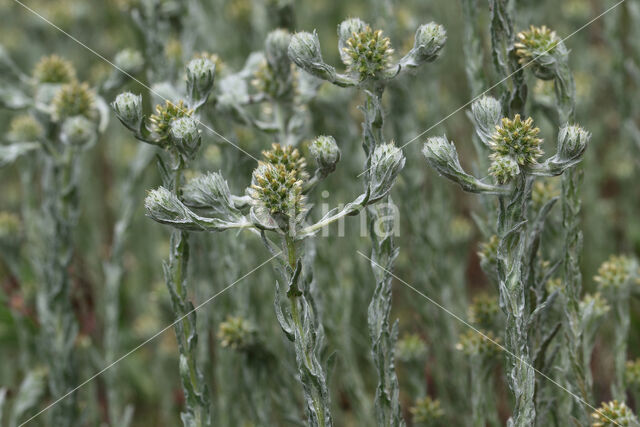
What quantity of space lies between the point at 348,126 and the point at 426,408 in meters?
1.03

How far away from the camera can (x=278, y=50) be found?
5.47 ft

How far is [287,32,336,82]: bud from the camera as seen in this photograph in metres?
1.34

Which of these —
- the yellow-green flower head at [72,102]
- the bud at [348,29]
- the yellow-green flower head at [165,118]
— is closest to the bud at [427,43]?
the bud at [348,29]

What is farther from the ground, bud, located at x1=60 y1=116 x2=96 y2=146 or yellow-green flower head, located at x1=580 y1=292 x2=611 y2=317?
bud, located at x1=60 y1=116 x2=96 y2=146

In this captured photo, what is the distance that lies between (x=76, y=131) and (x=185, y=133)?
2.19 feet

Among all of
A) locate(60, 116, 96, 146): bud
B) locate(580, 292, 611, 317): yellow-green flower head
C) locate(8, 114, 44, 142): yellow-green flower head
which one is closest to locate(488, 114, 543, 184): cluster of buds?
locate(580, 292, 611, 317): yellow-green flower head

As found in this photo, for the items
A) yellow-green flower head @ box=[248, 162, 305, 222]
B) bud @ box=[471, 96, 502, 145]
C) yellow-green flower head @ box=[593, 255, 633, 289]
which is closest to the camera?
yellow-green flower head @ box=[248, 162, 305, 222]

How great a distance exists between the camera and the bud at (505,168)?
1.26 metres

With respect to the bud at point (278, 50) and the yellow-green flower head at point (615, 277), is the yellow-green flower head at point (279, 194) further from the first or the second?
the yellow-green flower head at point (615, 277)

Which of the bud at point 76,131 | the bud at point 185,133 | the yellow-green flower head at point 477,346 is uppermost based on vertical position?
the bud at point 76,131

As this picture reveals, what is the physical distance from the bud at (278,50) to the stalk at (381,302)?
1.22 ft

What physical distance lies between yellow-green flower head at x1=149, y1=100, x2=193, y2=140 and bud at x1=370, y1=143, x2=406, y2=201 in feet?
1.41

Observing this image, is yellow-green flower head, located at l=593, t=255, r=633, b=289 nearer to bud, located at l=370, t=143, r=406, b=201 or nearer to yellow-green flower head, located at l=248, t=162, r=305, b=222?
bud, located at l=370, t=143, r=406, b=201

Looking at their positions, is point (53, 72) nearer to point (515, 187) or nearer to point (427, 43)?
point (427, 43)
